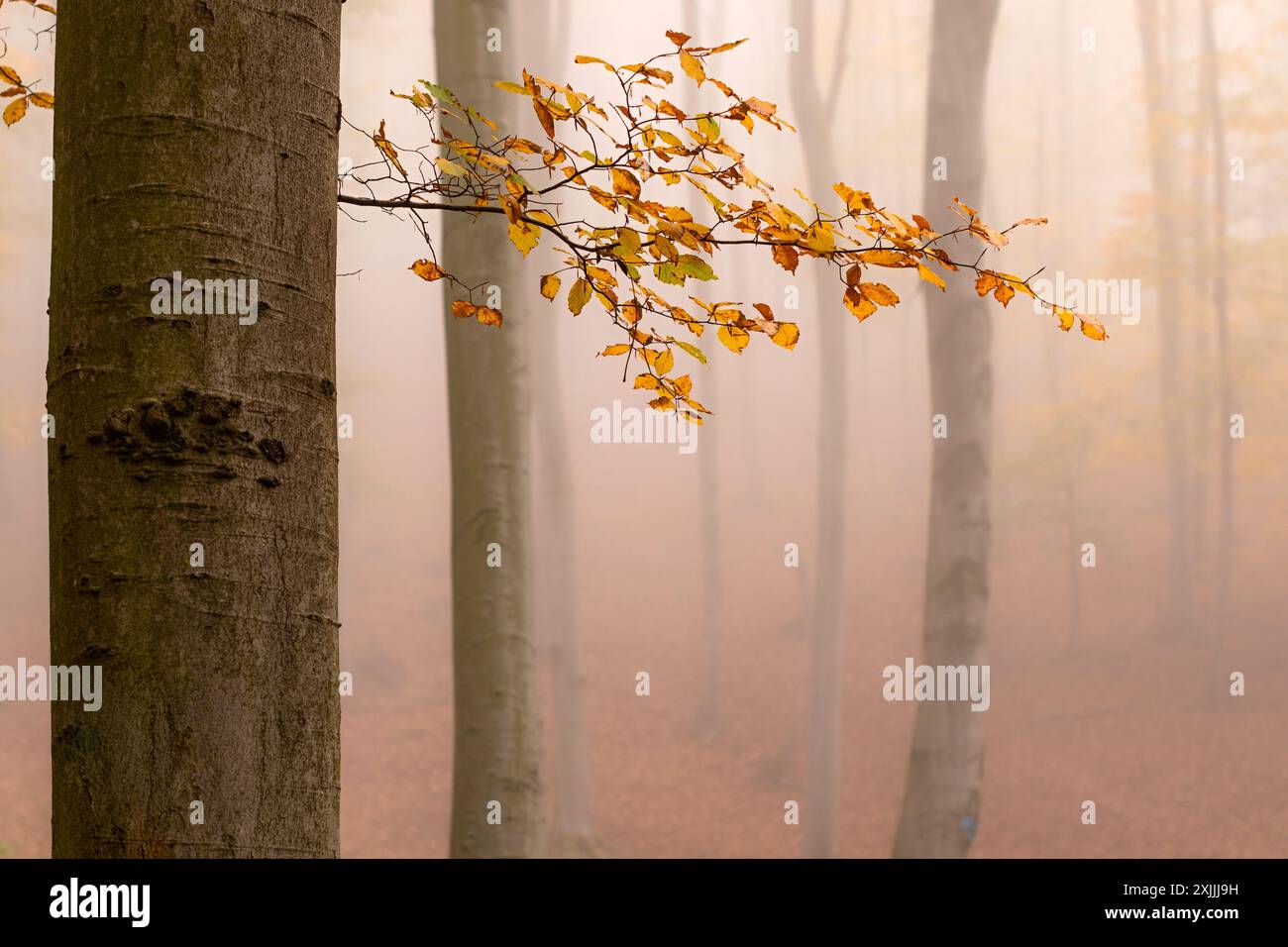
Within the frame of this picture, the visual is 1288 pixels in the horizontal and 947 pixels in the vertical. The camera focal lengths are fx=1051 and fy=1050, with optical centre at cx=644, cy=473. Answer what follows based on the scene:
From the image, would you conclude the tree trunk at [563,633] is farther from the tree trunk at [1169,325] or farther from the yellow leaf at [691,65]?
the yellow leaf at [691,65]

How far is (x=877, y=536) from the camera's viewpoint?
2320 cm

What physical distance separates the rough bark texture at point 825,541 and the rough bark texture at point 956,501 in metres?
3.48

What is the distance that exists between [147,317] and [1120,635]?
18.7m

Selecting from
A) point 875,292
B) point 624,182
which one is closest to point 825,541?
point 875,292

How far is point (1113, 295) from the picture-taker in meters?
21.1

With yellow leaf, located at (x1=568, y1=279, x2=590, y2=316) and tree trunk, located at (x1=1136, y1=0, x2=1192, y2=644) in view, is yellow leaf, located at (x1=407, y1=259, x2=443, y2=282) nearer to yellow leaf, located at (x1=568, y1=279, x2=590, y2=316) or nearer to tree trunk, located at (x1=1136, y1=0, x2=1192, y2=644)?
yellow leaf, located at (x1=568, y1=279, x2=590, y2=316)

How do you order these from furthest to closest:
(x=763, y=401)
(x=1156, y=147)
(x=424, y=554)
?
(x=763, y=401) → (x=424, y=554) → (x=1156, y=147)

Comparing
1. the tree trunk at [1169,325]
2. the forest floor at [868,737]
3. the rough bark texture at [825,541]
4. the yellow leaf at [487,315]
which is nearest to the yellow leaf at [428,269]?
the yellow leaf at [487,315]

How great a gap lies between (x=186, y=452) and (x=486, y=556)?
356 centimetres

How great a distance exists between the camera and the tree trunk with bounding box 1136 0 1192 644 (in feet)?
53.5

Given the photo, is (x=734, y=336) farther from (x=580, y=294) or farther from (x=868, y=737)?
(x=868, y=737)

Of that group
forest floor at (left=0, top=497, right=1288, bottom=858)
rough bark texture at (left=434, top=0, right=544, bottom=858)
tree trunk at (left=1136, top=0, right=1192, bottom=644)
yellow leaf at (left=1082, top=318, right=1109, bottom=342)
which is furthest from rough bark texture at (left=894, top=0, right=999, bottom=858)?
tree trunk at (left=1136, top=0, right=1192, bottom=644)
